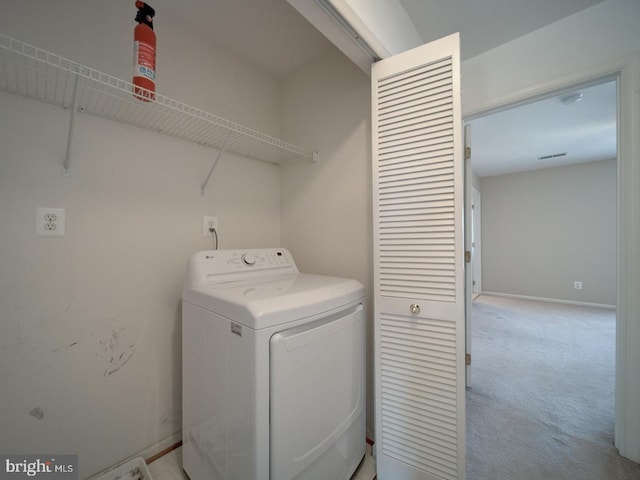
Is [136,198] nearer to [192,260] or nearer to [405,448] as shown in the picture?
[192,260]

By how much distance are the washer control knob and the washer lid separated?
0.40 feet

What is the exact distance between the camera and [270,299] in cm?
88

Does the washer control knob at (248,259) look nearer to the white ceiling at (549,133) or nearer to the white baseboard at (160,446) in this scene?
the white baseboard at (160,446)

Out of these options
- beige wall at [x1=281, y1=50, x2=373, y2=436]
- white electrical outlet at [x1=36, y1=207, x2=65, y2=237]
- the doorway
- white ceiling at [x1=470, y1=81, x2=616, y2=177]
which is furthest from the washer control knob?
the doorway

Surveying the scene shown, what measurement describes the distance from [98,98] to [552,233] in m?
6.42

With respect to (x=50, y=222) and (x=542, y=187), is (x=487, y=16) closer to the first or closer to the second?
(x=50, y=222)

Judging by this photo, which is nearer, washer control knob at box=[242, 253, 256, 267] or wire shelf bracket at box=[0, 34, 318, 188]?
wire shelf bracket at box=[0, 34, 318, 188]

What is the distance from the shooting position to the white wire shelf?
0.87 m

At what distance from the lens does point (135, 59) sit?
94cm

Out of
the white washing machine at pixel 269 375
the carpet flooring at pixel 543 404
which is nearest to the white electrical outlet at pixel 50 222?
the white washing machine at pixel 269 375

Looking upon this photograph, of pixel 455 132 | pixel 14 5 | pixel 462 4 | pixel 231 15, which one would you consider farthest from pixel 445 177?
pixel 14 5

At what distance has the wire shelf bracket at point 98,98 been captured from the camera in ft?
2.87

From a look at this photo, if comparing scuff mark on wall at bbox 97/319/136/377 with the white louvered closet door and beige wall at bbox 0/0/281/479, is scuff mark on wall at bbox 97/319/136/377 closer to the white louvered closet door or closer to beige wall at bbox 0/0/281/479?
beige wall at bbox 0/0/281/479

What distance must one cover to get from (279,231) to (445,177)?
131cm
